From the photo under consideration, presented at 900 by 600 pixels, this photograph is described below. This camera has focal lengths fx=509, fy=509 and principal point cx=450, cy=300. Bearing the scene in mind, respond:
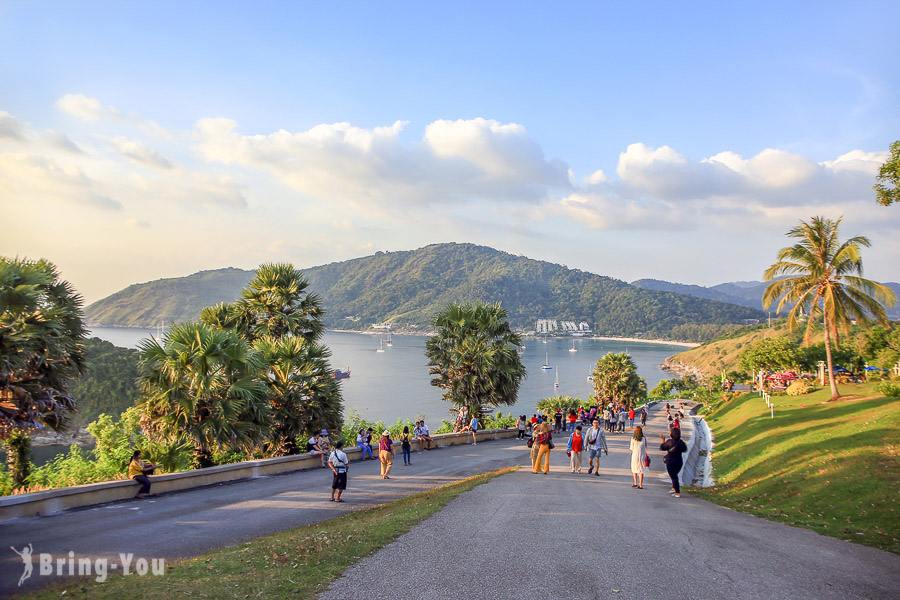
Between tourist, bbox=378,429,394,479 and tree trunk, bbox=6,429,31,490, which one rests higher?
tree trunk, bbox=6,429,31,490

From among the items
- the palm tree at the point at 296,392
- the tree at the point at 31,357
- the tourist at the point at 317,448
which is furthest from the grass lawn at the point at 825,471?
the tree at the point at 31,357

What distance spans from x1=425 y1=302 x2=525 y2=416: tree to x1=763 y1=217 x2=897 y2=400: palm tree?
43.3 feet

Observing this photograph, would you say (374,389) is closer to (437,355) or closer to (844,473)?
(437,355)

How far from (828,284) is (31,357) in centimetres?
2953

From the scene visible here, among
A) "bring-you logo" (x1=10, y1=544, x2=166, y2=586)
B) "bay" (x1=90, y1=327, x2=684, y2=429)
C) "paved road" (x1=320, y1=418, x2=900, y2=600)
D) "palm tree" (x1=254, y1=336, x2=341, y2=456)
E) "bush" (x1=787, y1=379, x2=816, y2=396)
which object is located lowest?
"bay" (x1=90, y1=327, x2=684, y2=429)

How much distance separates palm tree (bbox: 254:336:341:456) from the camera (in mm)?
16969

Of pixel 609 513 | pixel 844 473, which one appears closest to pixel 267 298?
pixel 609 513

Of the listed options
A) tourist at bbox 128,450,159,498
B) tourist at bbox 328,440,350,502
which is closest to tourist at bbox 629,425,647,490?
tourist at bbox 328,440,350,502

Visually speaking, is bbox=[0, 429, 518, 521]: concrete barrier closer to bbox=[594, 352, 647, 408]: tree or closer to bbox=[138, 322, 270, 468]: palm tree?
bbox=[138, 322, 270, 468]: palm tree

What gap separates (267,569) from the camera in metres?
6.15

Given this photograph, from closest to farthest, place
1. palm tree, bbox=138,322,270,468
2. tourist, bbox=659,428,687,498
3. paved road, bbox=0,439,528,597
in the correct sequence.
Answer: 1. paved road, bbox=0,439,528,597
2. tourist, bbox=659,428,687,498
3. palm tree, bbox=138,322,270,468

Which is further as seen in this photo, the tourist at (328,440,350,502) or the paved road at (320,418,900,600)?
the tourist at (328,440,350,502)

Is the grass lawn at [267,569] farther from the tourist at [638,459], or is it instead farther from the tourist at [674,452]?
the tourist at [638,459]

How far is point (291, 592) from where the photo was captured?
546 cm
